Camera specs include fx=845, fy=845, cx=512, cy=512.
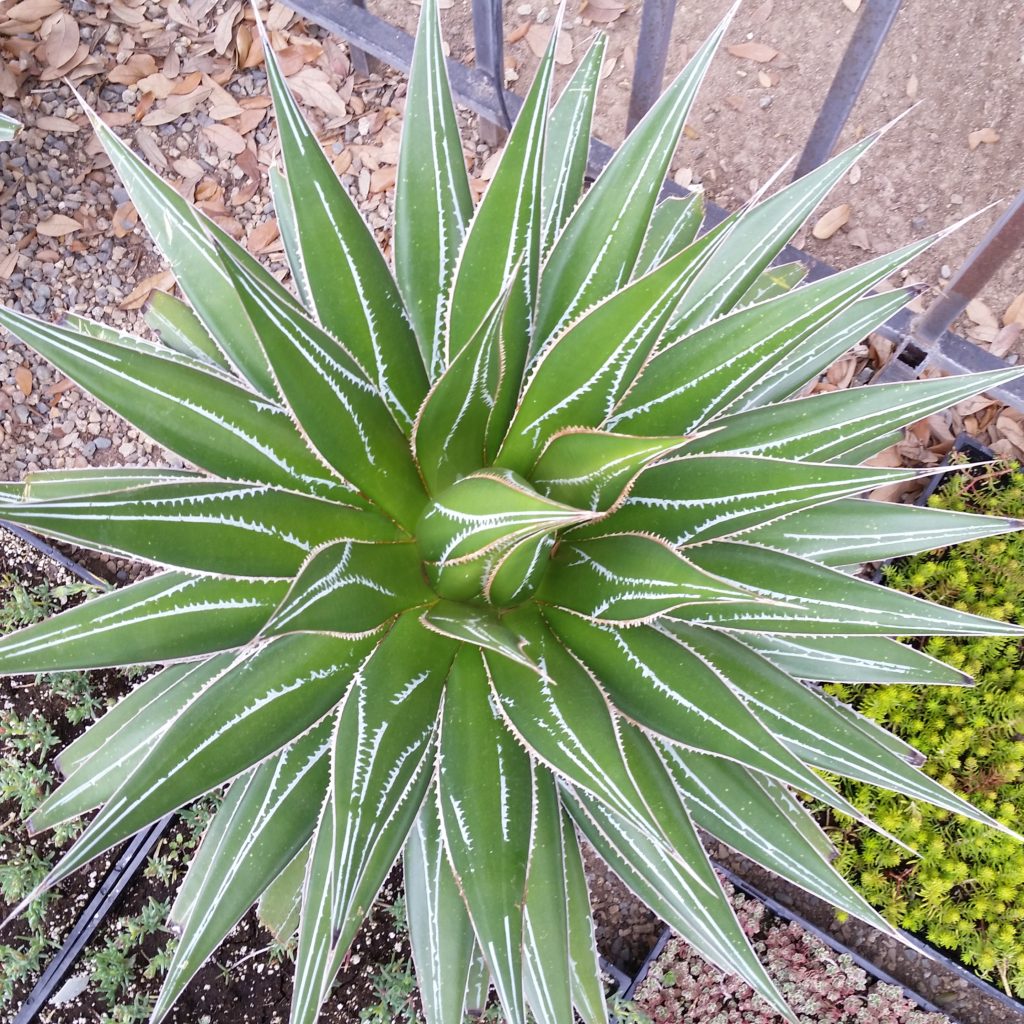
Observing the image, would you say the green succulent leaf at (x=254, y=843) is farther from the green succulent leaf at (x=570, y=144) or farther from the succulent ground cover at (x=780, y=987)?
the succulent ground cover at (x=780, y=987)

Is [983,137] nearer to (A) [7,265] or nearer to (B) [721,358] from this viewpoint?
(B) [721,358]

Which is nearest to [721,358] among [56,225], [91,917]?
[91,917]

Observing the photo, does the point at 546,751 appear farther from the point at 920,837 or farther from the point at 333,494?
the point at 920,837

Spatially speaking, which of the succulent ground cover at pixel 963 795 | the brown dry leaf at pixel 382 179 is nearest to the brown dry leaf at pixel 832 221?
the succulent ground cover at pixel 963 795

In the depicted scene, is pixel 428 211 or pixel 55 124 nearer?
pixel 428 211

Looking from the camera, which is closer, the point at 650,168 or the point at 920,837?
the point at 650,168

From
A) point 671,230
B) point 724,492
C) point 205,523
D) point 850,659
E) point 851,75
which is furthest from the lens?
point 851,75

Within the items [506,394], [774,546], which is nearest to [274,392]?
[506,394]
